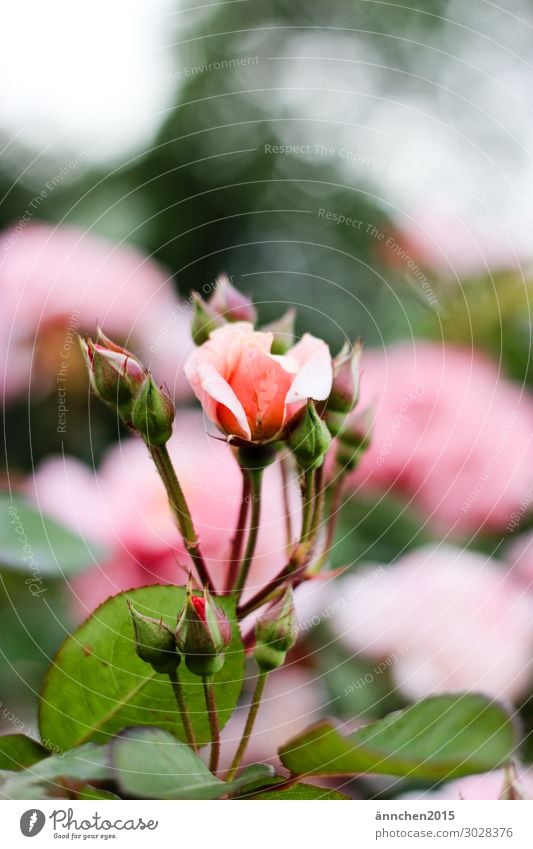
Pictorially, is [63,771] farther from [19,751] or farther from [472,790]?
[472,790]

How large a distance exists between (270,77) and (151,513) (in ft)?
0.75

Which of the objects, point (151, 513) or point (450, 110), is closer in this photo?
point (151, 513)

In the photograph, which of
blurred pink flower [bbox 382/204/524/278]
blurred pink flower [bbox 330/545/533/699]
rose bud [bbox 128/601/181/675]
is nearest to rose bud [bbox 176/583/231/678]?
rose bud [bbox 128/601/181/675]

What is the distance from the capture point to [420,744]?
0.70ft

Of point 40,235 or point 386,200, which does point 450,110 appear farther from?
point 40,235

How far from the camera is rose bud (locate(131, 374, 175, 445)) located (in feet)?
0.63

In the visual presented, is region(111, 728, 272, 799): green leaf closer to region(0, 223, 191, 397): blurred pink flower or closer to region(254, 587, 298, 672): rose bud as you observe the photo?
region(254, 587, 298, 672): rose bud

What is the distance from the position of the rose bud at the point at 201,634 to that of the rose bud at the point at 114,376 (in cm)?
5

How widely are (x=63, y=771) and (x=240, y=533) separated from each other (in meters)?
0.07

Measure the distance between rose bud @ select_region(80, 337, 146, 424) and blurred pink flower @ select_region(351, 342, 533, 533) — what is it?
0.49ft

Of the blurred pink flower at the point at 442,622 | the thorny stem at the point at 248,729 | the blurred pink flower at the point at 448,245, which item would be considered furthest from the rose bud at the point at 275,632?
the blurred pink flower at the point at 448,245

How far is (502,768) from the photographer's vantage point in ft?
0.82

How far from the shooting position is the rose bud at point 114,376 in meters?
0.19
